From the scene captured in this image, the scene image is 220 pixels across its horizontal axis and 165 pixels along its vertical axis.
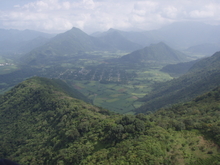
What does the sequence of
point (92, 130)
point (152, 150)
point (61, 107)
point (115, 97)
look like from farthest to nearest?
point (115, 97)
point (61, 107)
point (92, 130)
point (152, 150)

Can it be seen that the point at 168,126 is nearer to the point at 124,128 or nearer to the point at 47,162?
the point at 124,128

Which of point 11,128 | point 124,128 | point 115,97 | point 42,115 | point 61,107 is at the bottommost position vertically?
point 115,97

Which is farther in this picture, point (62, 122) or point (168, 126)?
point (62, 122)

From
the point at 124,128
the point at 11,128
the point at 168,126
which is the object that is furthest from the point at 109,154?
the point at 11,128

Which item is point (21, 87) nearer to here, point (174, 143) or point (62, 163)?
point (62, 163)

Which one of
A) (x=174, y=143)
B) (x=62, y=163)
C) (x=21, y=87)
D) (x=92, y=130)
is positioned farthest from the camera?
(x=21, y=87)

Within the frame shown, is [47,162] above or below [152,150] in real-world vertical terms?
below
